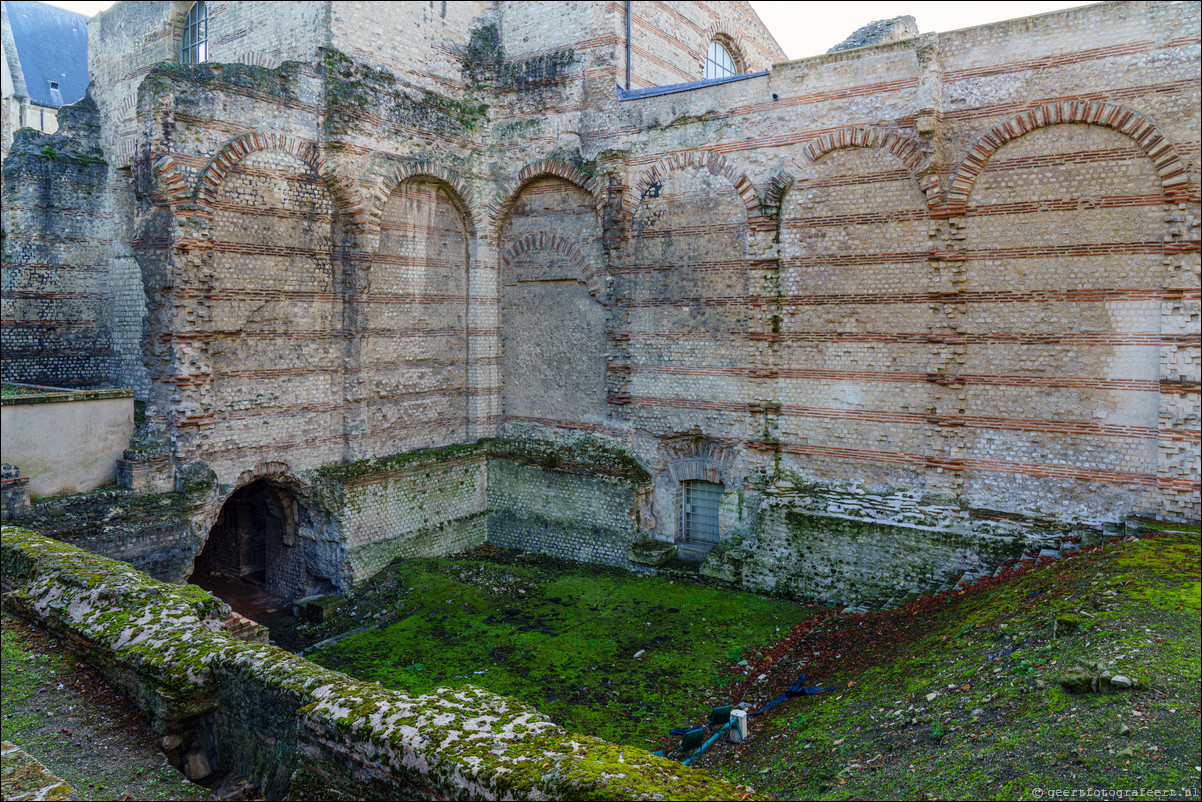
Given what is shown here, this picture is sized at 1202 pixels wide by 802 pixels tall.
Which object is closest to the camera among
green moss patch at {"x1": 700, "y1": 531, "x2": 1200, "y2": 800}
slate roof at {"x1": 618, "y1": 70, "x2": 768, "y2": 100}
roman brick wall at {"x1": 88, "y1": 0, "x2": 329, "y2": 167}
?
green moss patch at {"x1": 700, "y1": 531, "x2": 1200, "y2": 800}

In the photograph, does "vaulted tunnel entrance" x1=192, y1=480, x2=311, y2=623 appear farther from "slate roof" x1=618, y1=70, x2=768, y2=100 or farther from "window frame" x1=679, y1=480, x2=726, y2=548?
"slate roof" x1=618, y1=70, x2=768, y2=100

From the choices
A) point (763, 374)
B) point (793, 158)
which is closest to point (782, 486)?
point (763, 374)

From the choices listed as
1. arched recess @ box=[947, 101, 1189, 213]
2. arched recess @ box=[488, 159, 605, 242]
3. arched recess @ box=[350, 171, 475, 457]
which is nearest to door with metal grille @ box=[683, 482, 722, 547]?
arched recess @ box=[350, 171, 475, 457]

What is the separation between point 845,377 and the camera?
1029cm

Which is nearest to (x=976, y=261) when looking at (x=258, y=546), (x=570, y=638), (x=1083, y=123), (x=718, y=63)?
(x=1083, y=123)

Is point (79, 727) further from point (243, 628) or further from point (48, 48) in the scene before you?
point (48, 48)

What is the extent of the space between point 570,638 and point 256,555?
649 cm

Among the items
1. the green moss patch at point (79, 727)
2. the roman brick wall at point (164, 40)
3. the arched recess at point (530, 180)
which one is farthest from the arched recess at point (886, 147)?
the green moss patch at point (79, 727)

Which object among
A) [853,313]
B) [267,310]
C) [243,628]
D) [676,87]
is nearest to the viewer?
[243,628]

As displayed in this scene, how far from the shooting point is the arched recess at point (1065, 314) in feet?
27.8

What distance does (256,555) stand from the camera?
1277 centimetres

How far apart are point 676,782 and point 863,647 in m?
5.54

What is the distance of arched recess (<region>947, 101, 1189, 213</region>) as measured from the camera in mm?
8211

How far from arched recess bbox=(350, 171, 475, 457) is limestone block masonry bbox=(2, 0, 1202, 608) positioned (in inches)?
2.6
